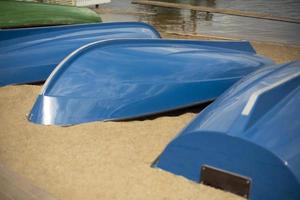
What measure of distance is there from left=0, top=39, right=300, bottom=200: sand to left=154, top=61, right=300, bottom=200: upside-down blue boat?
0.16 metres

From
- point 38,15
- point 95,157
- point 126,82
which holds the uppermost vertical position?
point 38,15

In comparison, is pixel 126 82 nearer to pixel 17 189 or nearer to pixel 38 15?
pixel 17 189

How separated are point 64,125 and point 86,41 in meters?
2.53

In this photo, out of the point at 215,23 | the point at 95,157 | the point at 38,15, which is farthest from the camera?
the point at 215,23

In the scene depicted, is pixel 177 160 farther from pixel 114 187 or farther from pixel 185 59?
pixel 185 59

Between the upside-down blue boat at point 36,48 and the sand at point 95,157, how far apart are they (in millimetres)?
878

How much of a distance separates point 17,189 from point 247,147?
191cm

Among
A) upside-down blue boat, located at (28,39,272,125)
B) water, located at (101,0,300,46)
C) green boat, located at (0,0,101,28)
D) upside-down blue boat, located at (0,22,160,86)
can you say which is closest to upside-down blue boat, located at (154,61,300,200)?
upside-down blue boat, located at (28,39,272,125)

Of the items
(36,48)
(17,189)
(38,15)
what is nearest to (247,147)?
(17,189)

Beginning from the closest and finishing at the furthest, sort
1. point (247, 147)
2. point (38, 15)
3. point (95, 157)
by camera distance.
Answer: point (247, 147), point (95, 157), point (38, 15)

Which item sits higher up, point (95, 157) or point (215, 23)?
point (215, 23)

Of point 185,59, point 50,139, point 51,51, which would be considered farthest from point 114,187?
point 51,51

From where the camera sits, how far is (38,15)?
823 cm

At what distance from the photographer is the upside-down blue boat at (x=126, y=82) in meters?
4.73
